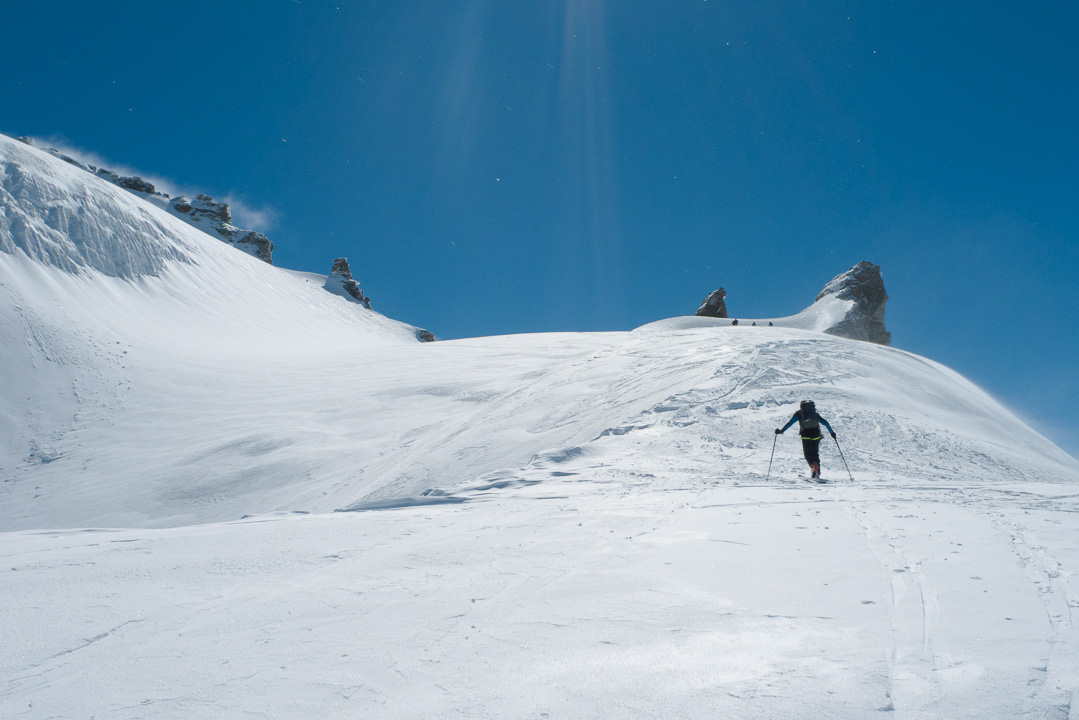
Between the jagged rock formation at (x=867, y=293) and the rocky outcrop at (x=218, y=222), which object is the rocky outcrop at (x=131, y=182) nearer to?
the rocky outcrop at (x=218, y=222)

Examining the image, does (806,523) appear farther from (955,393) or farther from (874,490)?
(955,393)

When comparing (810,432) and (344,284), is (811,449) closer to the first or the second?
(810,432)

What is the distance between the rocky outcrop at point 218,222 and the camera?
3386 inches

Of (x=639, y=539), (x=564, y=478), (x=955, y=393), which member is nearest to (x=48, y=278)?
(x=564, y=478)

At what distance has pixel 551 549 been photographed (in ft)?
17.0

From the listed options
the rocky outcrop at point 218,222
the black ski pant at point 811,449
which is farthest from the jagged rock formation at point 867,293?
the rocky outcrop at point 218,222

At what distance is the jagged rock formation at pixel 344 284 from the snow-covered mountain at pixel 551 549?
166ft

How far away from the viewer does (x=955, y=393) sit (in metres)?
15.9

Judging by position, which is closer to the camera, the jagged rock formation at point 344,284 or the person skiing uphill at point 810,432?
the person skiing uphill at point 810,432

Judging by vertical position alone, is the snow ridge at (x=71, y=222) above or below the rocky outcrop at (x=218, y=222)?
below

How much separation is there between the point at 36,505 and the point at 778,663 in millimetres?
17006

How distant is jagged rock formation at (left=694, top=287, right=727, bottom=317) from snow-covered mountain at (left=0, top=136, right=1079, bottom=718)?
50502 mm

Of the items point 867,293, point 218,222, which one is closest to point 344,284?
point 218,222

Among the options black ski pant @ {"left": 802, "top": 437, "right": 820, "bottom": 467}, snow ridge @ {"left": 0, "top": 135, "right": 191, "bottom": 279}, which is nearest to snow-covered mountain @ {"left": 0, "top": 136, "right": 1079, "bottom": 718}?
black ski pant @ {"left": 802, "top": 437, "right": 820, "bottom": 467}
